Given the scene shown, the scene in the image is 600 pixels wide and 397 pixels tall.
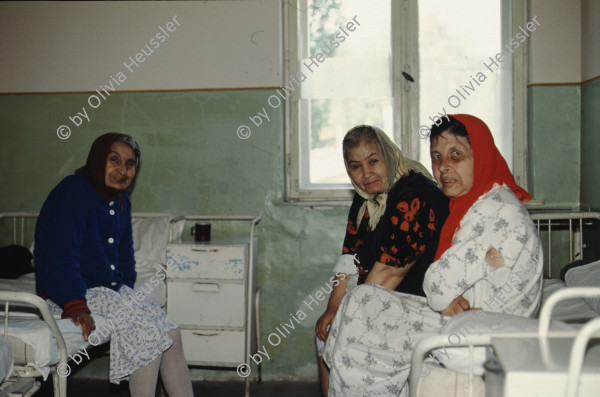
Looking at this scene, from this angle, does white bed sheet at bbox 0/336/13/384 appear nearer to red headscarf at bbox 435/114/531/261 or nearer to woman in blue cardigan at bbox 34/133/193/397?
woman in blue cardigan at bbox 34/133/193/397

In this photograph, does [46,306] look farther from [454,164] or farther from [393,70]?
[393,70]

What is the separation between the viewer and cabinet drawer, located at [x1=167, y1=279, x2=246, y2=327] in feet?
9.63

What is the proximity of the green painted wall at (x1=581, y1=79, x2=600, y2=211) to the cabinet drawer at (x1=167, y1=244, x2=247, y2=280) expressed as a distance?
1.99 metres

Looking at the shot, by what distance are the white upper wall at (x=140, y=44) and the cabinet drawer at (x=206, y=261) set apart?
1.05 m

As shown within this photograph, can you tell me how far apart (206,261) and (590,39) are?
8.17 ft

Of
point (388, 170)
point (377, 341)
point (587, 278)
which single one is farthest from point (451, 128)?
point (587, 278)

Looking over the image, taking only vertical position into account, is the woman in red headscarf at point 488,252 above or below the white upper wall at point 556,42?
below

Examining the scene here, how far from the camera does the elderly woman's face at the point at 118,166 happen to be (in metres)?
2.49

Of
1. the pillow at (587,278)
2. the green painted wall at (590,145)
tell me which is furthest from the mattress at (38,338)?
the green painted wall at (590,145)

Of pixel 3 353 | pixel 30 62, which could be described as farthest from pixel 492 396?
pixel 30 62

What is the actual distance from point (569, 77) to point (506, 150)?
0.55 m

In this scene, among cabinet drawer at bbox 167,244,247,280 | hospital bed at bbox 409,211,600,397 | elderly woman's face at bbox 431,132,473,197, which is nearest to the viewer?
hospital bed at bbox 409,211,600,397

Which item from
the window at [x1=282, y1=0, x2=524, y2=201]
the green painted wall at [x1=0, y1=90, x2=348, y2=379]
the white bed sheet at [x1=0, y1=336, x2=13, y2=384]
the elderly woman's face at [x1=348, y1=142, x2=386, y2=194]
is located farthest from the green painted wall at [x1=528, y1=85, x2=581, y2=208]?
the white bed sheet at [x1=0, y1=336, x2=13, y2=384]

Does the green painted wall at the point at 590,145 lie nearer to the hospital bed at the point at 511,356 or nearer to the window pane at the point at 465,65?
the window pane at the point at 465,65
